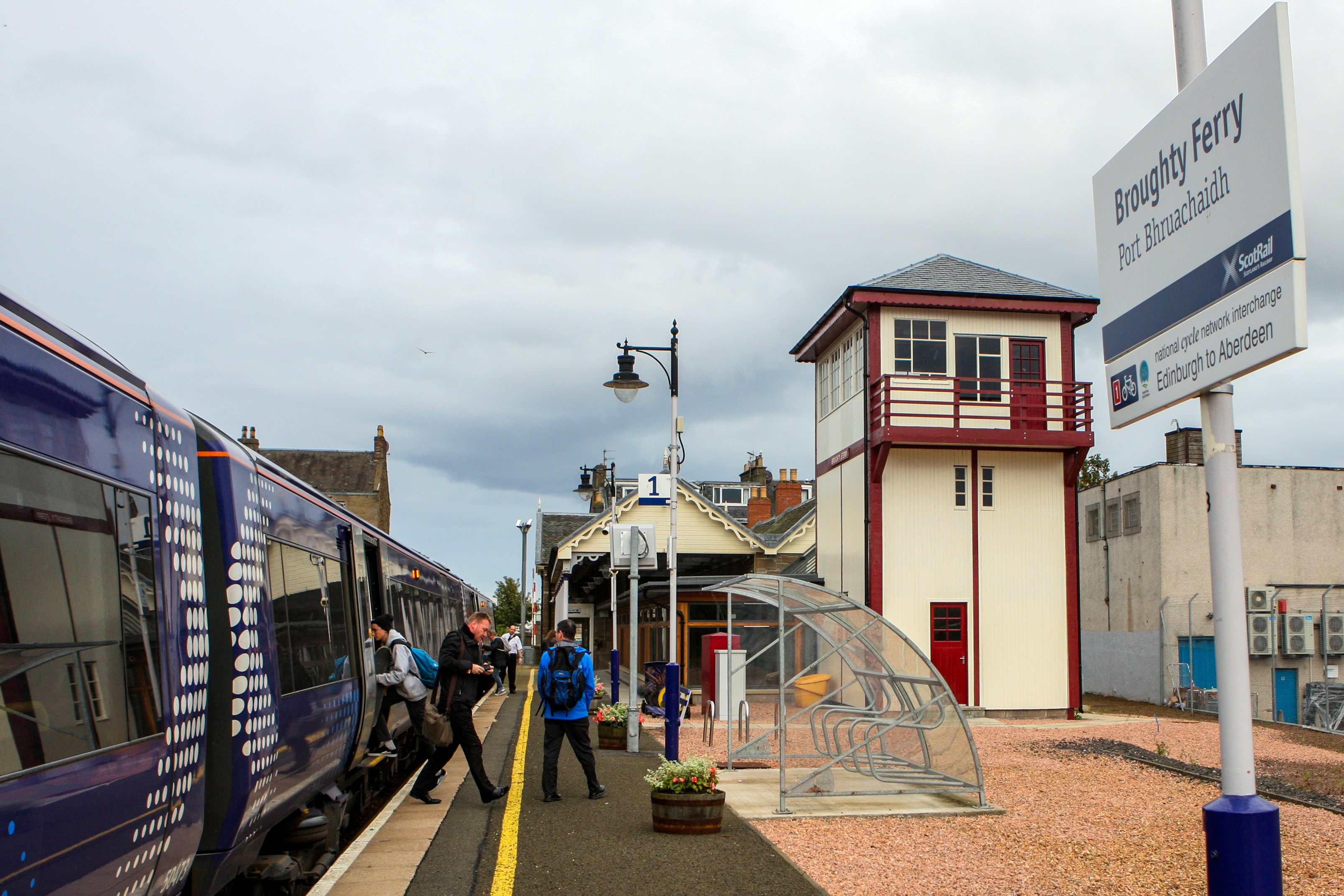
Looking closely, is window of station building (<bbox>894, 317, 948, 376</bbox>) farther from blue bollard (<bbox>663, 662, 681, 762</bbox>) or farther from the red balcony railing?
blue bollard (<bbox>663, 662, 681, 762</bbox>)

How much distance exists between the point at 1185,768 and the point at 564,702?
795 cm

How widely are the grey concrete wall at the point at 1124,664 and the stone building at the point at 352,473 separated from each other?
49269mm

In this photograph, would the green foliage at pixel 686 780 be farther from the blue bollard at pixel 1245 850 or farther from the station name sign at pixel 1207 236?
the blue bollard at pixel 1245 850

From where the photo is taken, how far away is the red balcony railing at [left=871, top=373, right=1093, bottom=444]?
22.6 meters

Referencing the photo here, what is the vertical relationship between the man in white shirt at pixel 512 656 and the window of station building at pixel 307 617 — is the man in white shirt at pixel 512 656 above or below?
below

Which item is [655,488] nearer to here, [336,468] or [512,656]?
[512,656]

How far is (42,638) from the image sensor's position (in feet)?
12.4

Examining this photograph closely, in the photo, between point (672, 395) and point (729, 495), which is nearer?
point (672, 395)

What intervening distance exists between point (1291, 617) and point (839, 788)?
25.1 metres

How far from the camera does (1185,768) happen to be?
13.9 meters

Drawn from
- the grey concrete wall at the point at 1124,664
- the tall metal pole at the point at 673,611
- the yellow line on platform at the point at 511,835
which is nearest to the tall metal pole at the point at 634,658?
the tall metal pole at the point at 673,611

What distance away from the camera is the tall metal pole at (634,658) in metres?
15.8

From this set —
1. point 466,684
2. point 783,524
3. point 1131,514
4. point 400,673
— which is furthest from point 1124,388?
point 783,524

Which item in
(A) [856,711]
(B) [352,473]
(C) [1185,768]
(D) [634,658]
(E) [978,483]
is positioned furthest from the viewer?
(B) [352,473]
